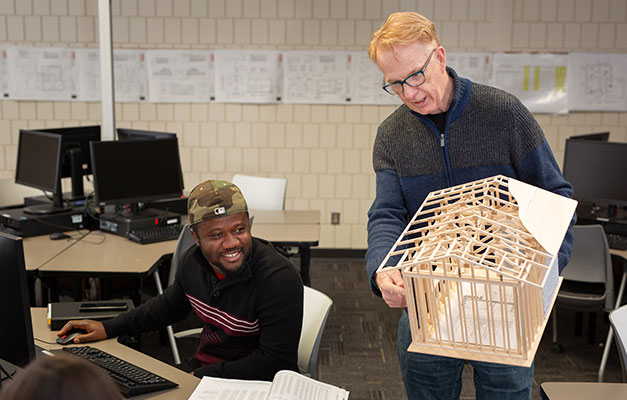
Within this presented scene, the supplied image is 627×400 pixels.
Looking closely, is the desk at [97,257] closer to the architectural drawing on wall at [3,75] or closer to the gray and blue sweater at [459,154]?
the gray and blue sweater at [459,154]

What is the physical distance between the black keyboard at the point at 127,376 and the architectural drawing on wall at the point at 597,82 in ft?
16.7

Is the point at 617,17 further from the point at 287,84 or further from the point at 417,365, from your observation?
the point at 417,365

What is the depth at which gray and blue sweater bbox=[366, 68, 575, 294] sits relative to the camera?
1.88m

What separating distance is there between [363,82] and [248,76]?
3.36 feet

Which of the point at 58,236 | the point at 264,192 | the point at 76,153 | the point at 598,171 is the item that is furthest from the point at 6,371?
the point at 598,171

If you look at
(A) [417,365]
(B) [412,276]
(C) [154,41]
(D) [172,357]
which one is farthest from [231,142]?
(B) [412,276]

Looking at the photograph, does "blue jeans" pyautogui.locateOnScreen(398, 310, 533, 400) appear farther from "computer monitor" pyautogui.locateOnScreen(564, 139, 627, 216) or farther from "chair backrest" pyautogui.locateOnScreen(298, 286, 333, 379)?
"computer monitor" pyautogui.locateOnScreen(564, 139, 627, 216)

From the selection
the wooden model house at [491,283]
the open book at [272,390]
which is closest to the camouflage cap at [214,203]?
the open book at [272,390]

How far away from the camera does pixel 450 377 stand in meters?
2.00

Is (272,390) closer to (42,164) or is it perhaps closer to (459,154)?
(459,154)

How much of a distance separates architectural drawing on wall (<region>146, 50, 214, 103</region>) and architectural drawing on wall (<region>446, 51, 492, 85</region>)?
7.08ft

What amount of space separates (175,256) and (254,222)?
3.43ft

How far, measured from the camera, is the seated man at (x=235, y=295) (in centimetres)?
222

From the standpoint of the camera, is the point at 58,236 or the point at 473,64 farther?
the point at 473,64
